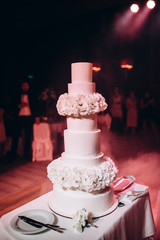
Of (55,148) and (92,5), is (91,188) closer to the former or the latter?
(55,148)

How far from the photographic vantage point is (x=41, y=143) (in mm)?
5254

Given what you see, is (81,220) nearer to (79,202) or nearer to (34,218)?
(79,202)

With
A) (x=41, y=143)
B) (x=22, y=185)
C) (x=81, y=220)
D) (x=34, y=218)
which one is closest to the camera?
(x=81, y=220)

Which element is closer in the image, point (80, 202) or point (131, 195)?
point (80, 202)

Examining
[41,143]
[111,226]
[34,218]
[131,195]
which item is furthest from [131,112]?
[34,218]

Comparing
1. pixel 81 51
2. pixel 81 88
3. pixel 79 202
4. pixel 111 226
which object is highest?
pixel 81 51

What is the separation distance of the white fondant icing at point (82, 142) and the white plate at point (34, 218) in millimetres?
534

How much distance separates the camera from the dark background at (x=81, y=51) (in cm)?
808

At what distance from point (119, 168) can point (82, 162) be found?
3.14 m

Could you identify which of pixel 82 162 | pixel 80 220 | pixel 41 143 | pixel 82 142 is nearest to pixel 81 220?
pixel 80 220

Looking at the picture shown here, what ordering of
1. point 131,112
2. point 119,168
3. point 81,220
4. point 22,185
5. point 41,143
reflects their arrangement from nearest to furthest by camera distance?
point 81,220 → point 22,185 → point 119,168 → point 41,143 → point 131,112

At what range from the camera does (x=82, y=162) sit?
5.80 feet

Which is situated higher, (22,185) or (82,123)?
(82,123)

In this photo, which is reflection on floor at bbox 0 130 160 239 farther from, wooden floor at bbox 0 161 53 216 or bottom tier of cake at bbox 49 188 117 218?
bottom tier of cake at bbox 49 188 117 218
